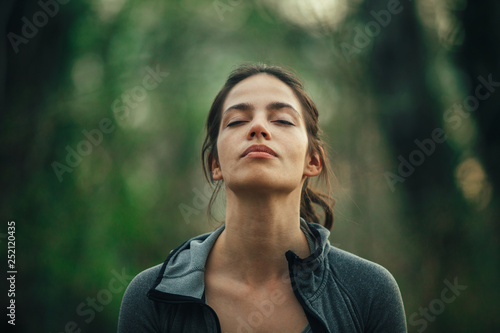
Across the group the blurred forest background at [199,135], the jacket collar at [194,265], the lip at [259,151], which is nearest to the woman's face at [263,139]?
the lip at [259,151]

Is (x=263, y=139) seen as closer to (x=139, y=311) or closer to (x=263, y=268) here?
(x=263, y=268)

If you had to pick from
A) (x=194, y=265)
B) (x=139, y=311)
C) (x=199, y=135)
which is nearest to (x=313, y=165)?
(x=194, y=265)

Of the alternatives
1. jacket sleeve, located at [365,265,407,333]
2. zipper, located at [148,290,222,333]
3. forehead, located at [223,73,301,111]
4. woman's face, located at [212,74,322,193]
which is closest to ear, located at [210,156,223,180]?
woman's face, located at [212,74,322,193]

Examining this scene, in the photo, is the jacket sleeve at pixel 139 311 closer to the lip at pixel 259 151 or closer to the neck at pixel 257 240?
the neck at pixel 257 240

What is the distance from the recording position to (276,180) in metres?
1.99

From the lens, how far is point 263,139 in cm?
203

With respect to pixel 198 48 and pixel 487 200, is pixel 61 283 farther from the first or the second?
pixel 487 200

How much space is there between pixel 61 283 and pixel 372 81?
17.9 feet

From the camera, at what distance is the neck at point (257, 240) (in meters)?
2.08

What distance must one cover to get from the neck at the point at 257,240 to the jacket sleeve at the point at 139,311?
367 millimetres

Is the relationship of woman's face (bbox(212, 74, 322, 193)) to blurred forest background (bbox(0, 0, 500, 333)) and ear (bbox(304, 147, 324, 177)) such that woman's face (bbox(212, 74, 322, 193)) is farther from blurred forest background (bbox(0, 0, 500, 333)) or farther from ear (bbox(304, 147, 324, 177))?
blurred forest background (bbox(0, 0, 500, 333))

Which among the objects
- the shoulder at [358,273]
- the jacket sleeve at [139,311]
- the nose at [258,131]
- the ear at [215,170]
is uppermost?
the nose at [258,131]

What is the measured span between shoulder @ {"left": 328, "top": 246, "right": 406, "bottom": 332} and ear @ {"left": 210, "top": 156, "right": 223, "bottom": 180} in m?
0.78

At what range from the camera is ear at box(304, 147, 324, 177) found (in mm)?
2344
